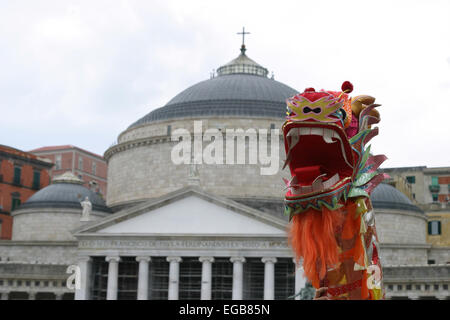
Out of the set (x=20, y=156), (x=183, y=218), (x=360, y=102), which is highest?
(x=20, y=156)

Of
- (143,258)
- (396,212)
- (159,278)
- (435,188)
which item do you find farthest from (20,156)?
(435,188)

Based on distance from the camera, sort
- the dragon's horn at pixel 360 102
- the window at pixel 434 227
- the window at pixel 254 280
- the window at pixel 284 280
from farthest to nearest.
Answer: the window at pixel 434 227 → the window at pixel 254 280 → the window at pixel 284 280 → the dragon's horn at pixel 360 102

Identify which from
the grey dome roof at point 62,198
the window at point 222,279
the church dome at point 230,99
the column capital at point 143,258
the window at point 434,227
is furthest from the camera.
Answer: the window at point 434,227

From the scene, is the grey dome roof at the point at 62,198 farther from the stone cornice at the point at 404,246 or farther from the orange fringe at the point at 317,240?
the orange fringe at the point at 317,240

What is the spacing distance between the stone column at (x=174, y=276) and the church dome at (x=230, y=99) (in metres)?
20.2

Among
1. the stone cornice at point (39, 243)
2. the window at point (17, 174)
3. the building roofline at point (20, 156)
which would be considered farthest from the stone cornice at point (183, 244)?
the building roofline at point (20, 156)

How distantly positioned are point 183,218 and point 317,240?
171ft

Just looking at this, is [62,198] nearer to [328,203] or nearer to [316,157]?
[316,157]

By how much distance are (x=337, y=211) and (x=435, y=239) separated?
2875 inches

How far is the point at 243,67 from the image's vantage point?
93.0m

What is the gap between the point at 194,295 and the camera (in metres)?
66.5

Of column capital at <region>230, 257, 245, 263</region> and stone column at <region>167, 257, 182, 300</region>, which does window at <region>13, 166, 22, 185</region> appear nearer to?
stone column at <region>167, 257, 182, 300</region>

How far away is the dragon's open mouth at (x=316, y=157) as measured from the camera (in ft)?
44.2
